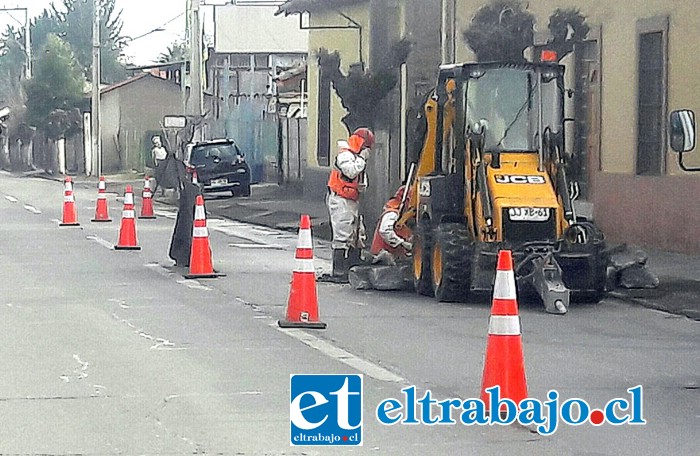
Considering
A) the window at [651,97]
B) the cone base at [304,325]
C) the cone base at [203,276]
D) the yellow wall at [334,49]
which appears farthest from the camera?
the yellow wall at [334,49]

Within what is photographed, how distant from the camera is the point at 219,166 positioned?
3728 cm

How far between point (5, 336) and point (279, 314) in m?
2.75

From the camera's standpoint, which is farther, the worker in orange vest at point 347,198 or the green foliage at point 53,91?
the green foliage at point 53,91

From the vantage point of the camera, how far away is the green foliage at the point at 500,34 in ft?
69.2

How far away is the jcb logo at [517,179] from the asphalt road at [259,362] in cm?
129

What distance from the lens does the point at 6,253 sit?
20.5 metres

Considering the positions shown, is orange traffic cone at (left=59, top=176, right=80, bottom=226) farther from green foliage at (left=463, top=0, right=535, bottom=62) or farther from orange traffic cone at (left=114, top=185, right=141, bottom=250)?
green foliage at (left=463, top=0, right=535, bottom=62)

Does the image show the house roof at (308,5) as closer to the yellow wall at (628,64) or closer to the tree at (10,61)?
the yellow wall at (628,64)

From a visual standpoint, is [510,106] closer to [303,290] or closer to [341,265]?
[341,265]

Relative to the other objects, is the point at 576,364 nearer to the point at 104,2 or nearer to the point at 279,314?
the point at 279,314

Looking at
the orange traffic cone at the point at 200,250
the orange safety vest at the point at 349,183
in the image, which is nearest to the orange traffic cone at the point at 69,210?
the orange traffic cone at the point at 200,250

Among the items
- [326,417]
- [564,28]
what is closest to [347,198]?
[564,28]

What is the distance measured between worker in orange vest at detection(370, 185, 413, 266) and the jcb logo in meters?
1.97

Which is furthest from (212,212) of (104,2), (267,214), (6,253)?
(104,2)
